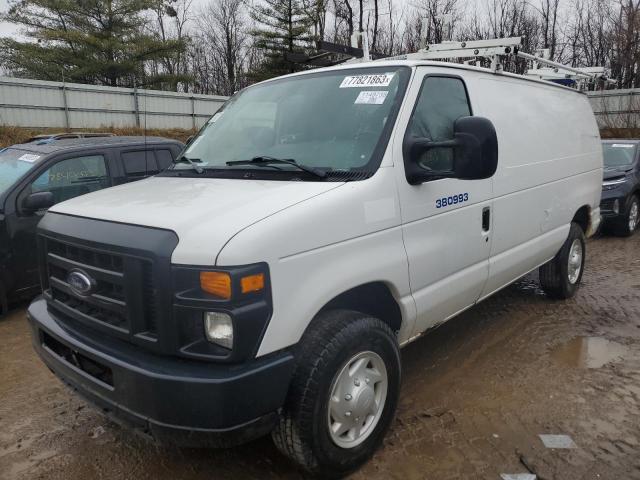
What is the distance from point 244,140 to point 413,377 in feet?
7.16

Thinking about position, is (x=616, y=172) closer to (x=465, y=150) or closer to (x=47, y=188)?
(x=465, y=150)

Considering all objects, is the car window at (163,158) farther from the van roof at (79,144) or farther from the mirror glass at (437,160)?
the mirror glass at (437,160)

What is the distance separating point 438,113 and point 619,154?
8620 millimetres

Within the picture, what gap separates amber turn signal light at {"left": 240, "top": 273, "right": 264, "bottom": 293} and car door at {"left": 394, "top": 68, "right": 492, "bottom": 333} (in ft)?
3.58

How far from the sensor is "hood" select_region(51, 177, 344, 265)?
2.24m

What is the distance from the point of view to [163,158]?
6789 mm

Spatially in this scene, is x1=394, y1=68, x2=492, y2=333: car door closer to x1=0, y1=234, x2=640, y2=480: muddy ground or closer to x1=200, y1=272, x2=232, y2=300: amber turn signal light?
x1=0, y1=234, x2=640, y2=480: muddy ground

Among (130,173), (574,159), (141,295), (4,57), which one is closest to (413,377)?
(141,295)

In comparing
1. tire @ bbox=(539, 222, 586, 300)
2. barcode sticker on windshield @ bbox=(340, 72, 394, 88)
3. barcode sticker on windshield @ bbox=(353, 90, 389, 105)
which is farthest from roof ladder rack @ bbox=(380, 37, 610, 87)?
tire @ bbox=(539, 222, 586, 300)

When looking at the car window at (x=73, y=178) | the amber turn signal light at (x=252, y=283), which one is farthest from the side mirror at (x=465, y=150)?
the car window at (x=73, y=178)

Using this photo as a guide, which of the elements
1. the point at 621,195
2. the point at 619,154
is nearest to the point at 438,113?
the point at 621,195

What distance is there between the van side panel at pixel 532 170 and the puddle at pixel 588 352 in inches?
29.6

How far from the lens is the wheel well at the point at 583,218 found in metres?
5.66

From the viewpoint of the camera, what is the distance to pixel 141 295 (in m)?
2.30
